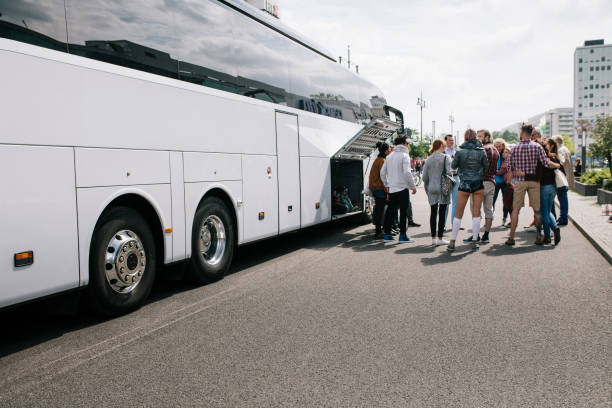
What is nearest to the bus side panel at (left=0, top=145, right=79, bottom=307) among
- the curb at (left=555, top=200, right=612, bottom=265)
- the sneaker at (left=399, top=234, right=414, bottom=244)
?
the sneaker at (left=399, top=234, right=414, bottom=244)

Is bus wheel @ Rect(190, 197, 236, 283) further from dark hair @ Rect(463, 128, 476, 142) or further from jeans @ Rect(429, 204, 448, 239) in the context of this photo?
dark hair @ Rect(463, 128, 476, 142)

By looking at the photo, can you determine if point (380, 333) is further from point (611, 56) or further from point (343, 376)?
point (611, 56)

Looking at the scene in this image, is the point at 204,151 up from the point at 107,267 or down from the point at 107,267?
up

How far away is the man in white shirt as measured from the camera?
10477 mm

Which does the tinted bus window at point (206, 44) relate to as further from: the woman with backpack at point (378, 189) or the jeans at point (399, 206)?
the woman with backpack at point (378, 189)

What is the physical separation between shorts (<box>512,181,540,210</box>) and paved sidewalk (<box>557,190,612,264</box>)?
120 cm

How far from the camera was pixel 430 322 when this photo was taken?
5102 millimetres

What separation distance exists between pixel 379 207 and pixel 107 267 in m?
7.06

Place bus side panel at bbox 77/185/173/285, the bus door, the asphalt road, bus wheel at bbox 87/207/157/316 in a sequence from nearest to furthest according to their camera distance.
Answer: the asphalt road → bus side panel at bbox 77/185/173/285 → bus wheel at bbox 87/207/157/316 → the bus door

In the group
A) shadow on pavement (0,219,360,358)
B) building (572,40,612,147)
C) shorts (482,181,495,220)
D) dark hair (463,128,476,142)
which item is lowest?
shadow on pavement (0,219,360,358)

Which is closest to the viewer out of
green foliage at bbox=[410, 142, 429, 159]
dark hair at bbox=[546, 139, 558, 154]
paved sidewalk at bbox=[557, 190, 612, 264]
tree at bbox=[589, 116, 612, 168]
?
paved sidewalk at bbox=[557, 190, 612, 264]

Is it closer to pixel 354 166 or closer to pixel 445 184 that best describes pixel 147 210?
pixel 445 184

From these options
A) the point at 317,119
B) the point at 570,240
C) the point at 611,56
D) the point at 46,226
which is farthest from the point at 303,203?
the point at 611,56

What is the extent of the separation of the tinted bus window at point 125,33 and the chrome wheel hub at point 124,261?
1.73 m
